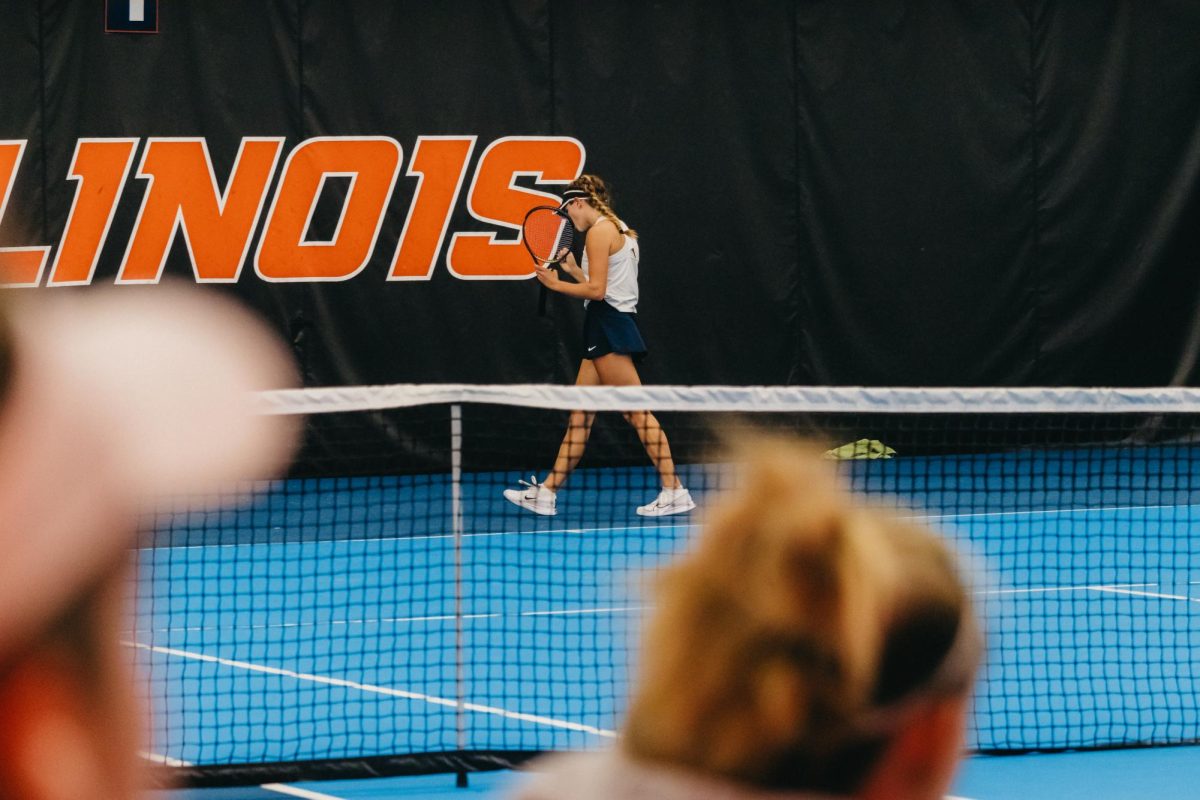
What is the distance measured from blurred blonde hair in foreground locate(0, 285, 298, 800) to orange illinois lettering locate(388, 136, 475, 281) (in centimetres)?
966

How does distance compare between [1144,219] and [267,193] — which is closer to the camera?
[267,193]

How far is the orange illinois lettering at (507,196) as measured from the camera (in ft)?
33.8

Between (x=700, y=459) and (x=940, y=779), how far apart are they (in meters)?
9.31

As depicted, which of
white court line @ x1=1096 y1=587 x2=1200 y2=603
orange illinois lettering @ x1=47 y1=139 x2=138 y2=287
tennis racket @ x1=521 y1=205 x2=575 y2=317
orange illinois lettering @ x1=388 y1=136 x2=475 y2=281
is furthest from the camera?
orange illinois lettering @ x1=388 y1=136 x2=475 y2=281

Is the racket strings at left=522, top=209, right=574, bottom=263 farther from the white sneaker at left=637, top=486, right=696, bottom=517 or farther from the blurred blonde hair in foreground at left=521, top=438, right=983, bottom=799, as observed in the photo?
the blurred blonde hair in foreground at left=521, top=438, right=983, bottom=799

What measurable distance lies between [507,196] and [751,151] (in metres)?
1.62

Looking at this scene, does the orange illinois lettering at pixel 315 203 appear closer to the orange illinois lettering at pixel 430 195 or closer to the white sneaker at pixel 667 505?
the orange illinois lettering at pixel 430 195

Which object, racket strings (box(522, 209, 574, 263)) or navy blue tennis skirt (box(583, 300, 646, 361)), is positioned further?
racket strings (box(522, 209, 574, 263))

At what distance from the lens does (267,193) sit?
10.1 m

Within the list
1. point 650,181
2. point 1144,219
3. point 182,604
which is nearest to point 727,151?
point 650,181

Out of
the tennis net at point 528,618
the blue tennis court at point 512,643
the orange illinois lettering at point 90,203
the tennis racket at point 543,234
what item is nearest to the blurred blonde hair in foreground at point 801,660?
the tennis net at point 528,618

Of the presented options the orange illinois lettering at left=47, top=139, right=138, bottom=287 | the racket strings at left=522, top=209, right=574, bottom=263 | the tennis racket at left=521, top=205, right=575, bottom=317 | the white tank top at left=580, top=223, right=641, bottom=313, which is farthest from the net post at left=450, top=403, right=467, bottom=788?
the orange illinois lettering at left=47, top=139, right=138, bottom=287

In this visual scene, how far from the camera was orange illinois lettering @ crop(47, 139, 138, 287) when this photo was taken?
9953 mm

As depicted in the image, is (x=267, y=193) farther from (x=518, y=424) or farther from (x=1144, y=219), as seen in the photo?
(x=1144, y=219)
